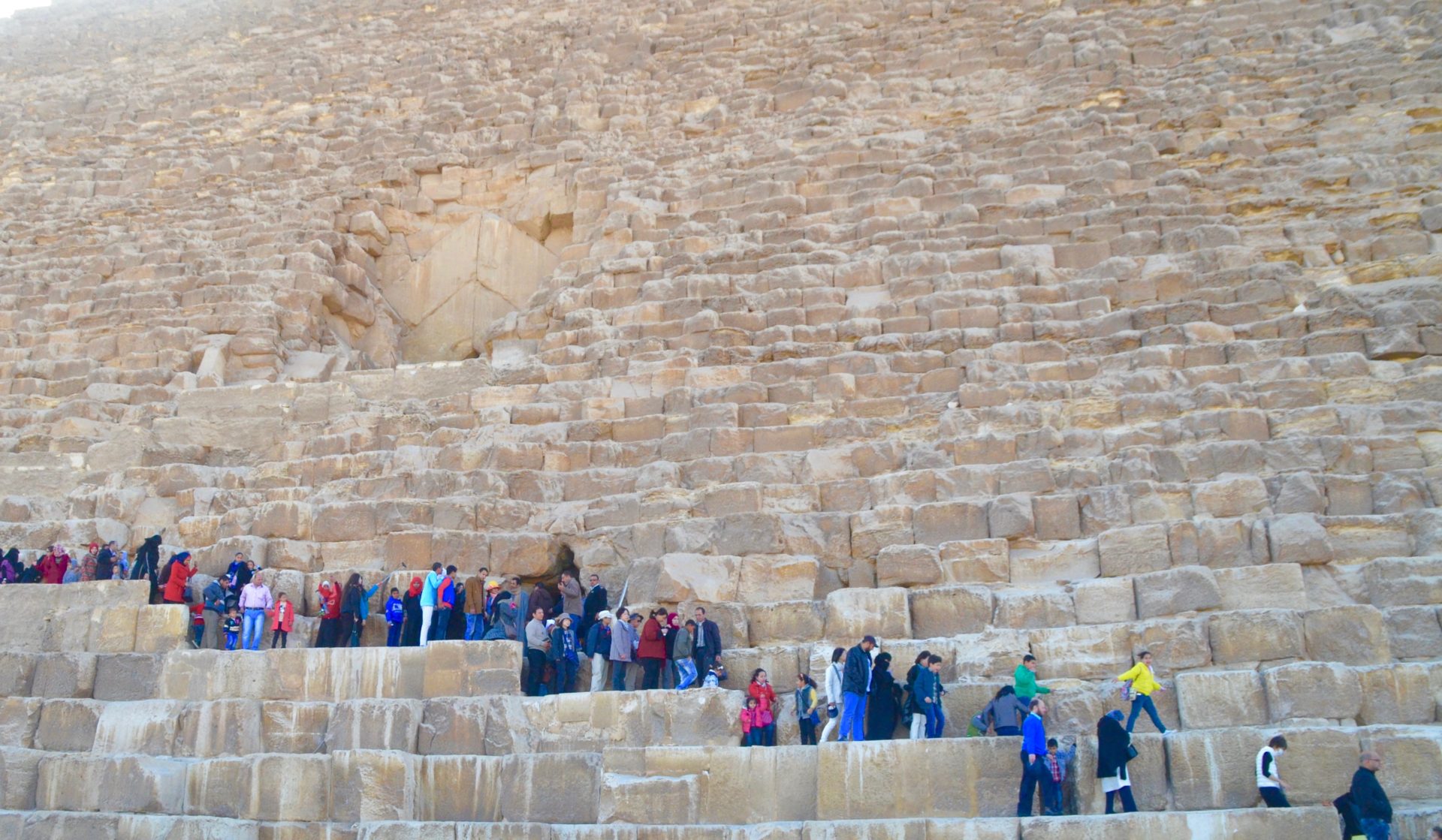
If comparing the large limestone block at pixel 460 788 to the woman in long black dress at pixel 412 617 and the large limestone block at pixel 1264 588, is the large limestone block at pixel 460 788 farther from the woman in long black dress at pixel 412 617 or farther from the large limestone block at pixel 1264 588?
the large limestone block at pixel 1264 588

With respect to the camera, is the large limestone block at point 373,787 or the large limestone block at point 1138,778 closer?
the large limestone block at point 1138,778

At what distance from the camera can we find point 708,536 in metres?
8.90

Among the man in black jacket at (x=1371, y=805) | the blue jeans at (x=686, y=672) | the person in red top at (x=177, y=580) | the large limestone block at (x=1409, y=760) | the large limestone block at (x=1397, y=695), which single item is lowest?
the man in black jacket at (x=1371, y=805)

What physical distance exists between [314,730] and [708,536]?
280 centimetres

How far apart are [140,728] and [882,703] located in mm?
4325

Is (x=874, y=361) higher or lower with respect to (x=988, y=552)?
higher

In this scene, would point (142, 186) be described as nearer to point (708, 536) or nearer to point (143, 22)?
point (143, 22)

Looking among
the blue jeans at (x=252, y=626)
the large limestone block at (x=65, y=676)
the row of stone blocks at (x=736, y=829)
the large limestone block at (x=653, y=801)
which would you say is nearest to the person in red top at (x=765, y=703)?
the large limestone block at (x=653, y=801)

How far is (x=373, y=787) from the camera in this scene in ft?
22.8

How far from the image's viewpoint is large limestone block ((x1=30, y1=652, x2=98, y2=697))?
8.22 metres

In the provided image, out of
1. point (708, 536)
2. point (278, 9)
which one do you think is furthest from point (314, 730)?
point (278, 9)

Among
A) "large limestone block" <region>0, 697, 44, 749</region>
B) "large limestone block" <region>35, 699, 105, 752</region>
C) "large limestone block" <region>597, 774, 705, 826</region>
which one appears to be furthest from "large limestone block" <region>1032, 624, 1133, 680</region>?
"large limestone block" <region>0, 697, 44, 749</region>

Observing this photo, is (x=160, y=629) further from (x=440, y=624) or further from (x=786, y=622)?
(x=786, y=622)

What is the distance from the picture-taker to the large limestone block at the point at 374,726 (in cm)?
739
